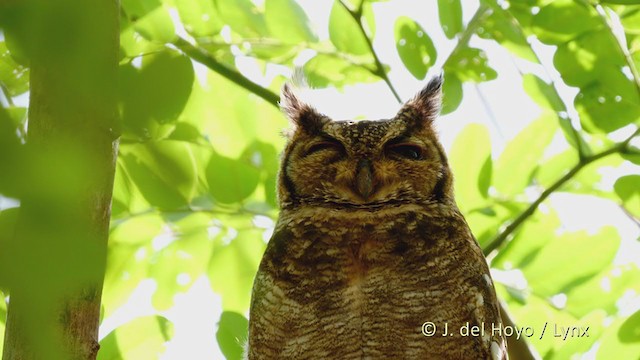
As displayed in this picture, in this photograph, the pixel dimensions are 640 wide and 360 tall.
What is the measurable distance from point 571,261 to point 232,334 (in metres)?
1.10

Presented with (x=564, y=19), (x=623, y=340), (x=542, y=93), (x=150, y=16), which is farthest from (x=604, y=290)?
(x=150, y=16)

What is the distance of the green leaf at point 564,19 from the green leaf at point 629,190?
1.58 feet

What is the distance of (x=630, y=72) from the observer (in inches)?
95.6

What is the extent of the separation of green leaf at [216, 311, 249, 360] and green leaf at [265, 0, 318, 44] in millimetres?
954

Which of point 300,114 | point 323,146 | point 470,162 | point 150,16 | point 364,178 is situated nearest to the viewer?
point 150,16

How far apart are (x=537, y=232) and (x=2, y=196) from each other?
2.28 metres

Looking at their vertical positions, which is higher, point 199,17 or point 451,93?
point 199,17

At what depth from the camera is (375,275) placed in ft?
7.84

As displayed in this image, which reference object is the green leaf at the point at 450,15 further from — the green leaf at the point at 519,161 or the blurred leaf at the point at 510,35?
the green leaf at the point at 519,161

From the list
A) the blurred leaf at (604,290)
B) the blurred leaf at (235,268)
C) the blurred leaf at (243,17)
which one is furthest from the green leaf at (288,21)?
the blurred leaf at (604,290)

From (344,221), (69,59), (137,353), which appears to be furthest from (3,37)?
(344,221)

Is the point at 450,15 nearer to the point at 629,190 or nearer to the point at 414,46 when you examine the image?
the point at 414,46

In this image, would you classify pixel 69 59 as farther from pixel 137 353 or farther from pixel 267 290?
pixel 267 290

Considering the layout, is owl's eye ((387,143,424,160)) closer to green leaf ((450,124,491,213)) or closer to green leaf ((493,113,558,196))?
green leaf ((450,124,491,213))
